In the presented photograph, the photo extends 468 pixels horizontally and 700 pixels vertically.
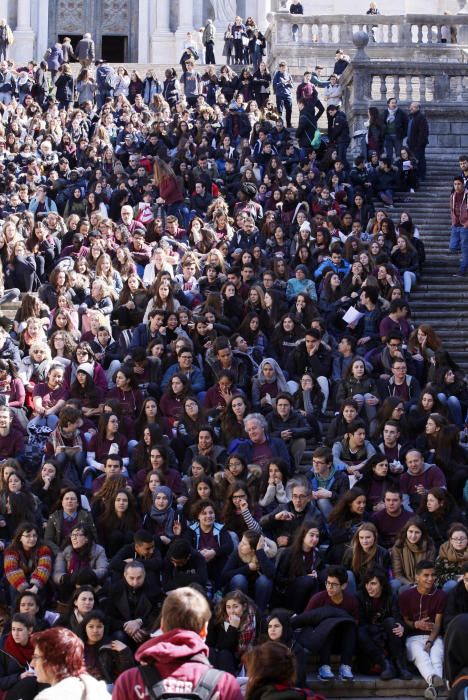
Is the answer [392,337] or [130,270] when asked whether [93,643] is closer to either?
[392,337]

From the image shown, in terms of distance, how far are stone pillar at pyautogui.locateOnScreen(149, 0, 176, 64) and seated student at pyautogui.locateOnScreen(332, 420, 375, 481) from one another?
2270 cm

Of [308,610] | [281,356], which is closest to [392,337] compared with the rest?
[281,356]

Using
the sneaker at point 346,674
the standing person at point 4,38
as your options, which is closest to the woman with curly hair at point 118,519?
the sneaker at point 346,674

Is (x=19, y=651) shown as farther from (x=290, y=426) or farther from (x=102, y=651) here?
(x=290, y=426)

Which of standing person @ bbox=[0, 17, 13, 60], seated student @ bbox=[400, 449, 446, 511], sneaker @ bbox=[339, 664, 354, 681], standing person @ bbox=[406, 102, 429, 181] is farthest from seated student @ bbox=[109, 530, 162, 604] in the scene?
standing person @ bbox=[0, 17, 13, 60]

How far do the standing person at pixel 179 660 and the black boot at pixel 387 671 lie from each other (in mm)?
5227

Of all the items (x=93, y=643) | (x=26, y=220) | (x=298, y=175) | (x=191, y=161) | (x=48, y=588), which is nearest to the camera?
(x=93, y=643)

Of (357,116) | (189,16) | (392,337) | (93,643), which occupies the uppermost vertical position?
(189,16)

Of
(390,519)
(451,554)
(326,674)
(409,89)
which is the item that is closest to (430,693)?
(326,674)

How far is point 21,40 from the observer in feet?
113

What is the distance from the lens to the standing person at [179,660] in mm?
5398

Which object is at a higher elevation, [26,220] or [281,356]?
[26,220]

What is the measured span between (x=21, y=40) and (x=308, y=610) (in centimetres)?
2635

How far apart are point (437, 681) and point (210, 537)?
2280 millimetres
